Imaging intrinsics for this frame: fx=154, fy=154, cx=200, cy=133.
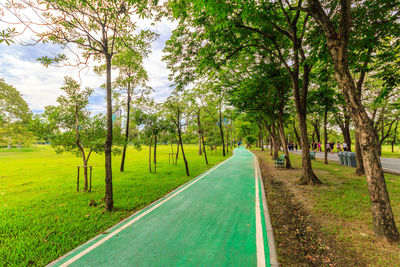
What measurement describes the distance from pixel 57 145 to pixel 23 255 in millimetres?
5273

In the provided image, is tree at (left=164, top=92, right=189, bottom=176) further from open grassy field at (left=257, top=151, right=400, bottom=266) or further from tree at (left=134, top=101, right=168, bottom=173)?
open grassy field at (left=257, top=151, right=400, bottom=266)

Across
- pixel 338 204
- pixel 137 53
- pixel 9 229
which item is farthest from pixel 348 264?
pixel 137 53

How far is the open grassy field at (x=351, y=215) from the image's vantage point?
10.00 ft

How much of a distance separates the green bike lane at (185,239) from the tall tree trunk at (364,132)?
265 centimetres

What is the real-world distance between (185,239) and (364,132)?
16.6 feet

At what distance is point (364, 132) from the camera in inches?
149

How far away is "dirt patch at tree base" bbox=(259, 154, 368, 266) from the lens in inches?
115

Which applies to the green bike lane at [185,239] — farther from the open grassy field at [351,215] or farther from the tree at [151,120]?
the tree at [151,120]

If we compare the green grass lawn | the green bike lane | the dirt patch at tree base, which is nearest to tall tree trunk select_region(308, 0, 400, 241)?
the dirt patch at tree base

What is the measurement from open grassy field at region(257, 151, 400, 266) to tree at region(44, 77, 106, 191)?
Answer: 905 cm

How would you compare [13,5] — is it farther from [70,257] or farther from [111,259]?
[111,259]

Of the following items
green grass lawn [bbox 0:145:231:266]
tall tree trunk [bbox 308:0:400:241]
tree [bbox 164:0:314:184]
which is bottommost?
green grass lawn [bbox 0:145:231:266]

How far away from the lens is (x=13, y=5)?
3.83 meters

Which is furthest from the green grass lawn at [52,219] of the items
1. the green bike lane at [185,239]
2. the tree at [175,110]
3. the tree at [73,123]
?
the tree at [175,110]
